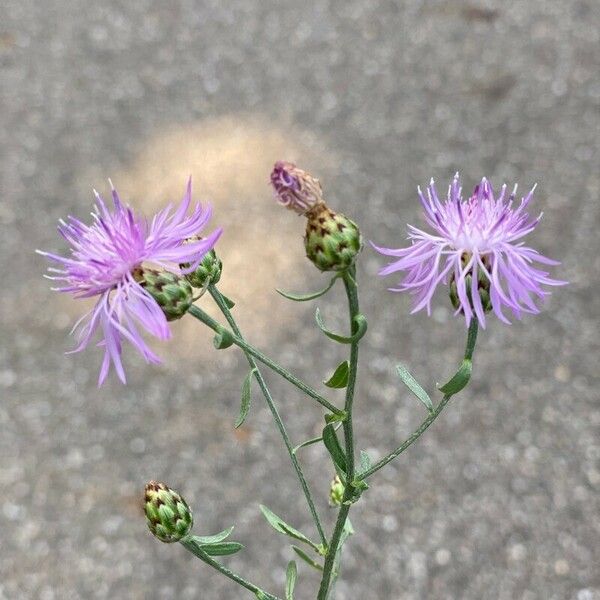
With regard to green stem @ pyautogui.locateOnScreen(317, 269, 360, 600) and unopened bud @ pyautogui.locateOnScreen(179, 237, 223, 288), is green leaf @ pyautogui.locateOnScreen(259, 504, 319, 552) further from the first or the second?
unopened bud @ pyautogui.locateOnScreen(179, 237, 223, 288)

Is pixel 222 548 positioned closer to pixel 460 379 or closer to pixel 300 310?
pixel 460 379

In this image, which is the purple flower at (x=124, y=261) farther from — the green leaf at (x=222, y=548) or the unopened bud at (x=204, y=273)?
the green leaf at (x=222, y=548)

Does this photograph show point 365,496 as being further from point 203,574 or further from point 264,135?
point 264,135

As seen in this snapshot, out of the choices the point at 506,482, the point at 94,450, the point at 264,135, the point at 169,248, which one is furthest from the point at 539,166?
the point at 169,248

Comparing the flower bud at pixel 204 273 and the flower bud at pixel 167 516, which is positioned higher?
the flower bud at pixel 204 273

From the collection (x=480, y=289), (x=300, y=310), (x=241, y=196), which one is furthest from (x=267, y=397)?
(x=241, y=196)

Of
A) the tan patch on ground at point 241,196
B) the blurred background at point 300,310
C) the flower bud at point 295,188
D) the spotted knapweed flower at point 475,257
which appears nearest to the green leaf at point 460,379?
the spotted knapweed flower at point 475,257
